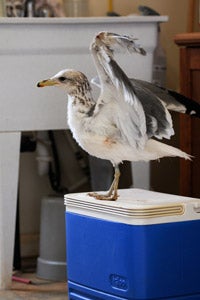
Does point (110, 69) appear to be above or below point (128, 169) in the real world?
above

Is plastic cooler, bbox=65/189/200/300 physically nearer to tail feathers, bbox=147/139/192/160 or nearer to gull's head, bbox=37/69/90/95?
tail feathers, bbox=147/139/192/160

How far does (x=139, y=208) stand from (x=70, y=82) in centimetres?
34

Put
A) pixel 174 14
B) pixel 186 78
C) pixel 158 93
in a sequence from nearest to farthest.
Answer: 1. pixel 158 93
2. pixel 186 78
3. pixel 174 14

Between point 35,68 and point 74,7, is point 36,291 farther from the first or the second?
point 74,7

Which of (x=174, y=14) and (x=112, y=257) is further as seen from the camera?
(x=174, y=14)

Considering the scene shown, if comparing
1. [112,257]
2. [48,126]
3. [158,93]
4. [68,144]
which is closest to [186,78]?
[158,93]

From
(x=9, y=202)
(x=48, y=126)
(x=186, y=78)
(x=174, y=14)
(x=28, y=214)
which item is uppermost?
(x=174, y=14)

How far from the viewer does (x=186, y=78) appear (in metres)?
1.92

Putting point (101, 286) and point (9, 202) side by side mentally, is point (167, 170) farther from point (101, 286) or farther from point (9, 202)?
point (101, 286)

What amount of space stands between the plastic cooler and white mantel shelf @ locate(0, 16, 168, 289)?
37 centimetres

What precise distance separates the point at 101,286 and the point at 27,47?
2.18ft

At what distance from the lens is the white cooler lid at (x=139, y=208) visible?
5.11 feet

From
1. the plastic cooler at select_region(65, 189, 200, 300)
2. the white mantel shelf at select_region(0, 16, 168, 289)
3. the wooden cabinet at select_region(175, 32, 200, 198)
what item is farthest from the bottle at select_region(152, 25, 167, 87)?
the plastic cooler at select_region(65, 189, 200, 300)

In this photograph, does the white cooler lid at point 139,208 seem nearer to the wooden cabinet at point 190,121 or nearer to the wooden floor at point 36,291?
the wooden cabinet at point 190,121
